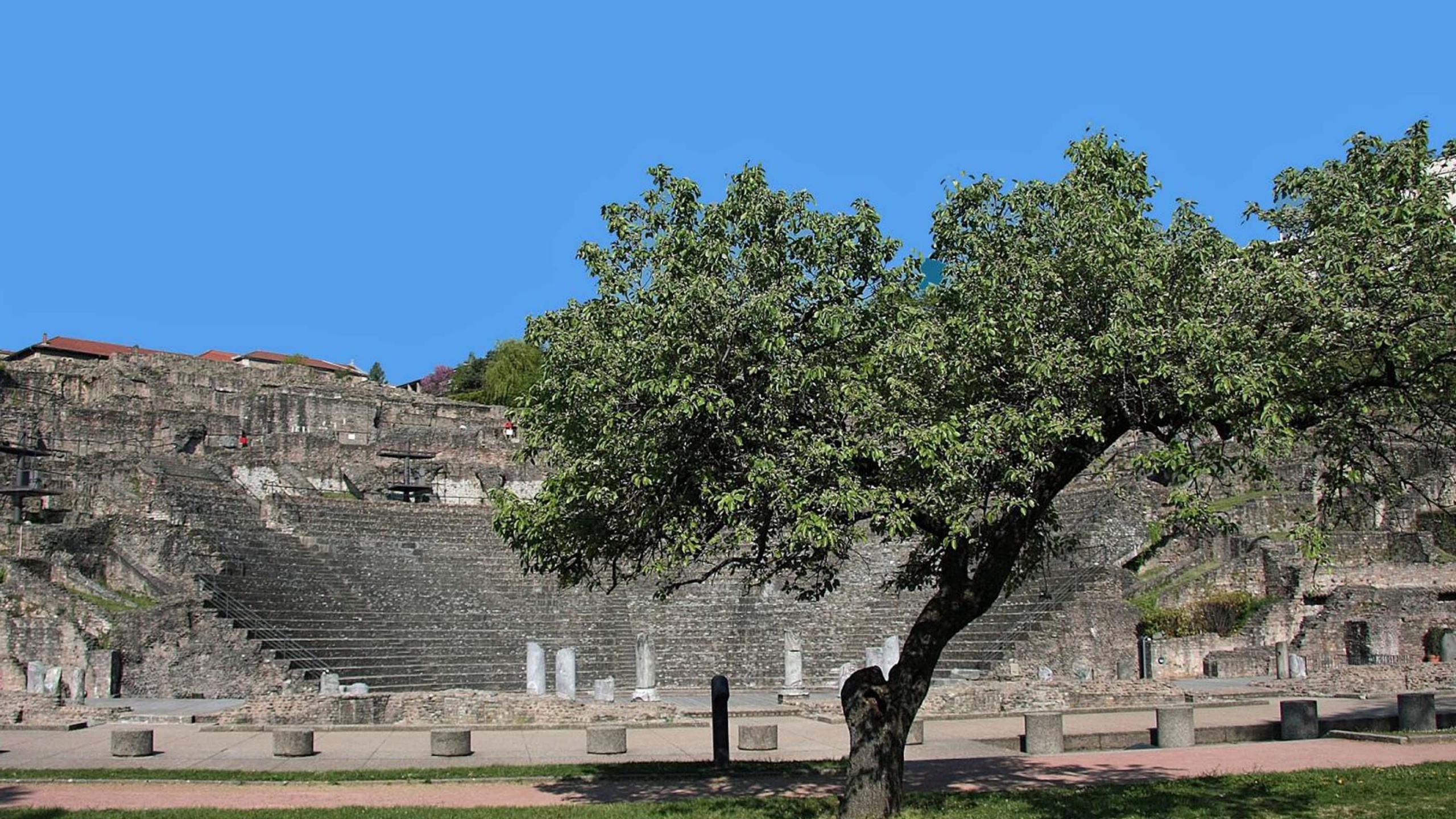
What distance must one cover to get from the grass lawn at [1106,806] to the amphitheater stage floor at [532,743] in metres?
3.99

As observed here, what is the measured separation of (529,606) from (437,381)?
192 feet

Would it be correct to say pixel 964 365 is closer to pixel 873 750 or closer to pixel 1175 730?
pixel 873 750

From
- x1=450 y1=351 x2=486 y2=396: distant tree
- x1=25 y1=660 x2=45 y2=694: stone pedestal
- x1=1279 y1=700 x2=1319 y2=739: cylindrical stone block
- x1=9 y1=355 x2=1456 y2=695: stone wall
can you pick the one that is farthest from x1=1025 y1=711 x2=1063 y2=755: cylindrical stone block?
x1=450 y1=351 x2=486 y2=396: distant tree

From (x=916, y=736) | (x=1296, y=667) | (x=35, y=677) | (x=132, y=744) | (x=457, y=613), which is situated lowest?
(x=916, y=736)

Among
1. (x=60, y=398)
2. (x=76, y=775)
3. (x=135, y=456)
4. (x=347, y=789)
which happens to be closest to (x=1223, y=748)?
(x=347, y=789)

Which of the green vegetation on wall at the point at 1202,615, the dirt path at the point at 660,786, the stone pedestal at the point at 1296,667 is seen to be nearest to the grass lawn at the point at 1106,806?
the dirt path at the point at 660,786

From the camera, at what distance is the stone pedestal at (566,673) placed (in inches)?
1061

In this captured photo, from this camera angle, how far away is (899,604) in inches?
1321

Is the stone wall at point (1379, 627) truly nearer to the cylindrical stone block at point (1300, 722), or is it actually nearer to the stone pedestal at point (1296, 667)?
the stone pedestal at point (1296, 667)

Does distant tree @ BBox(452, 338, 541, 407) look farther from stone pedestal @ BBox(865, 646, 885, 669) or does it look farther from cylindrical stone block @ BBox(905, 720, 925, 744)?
cylindrical stone block @ BBox(905, 720, 925, 744)

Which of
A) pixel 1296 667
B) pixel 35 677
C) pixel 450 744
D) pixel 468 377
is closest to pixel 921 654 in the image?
pixel 450 744

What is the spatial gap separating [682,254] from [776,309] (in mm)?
1634

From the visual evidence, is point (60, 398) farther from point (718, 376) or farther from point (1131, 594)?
point (718, 376)

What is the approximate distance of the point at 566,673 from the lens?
27281mm
